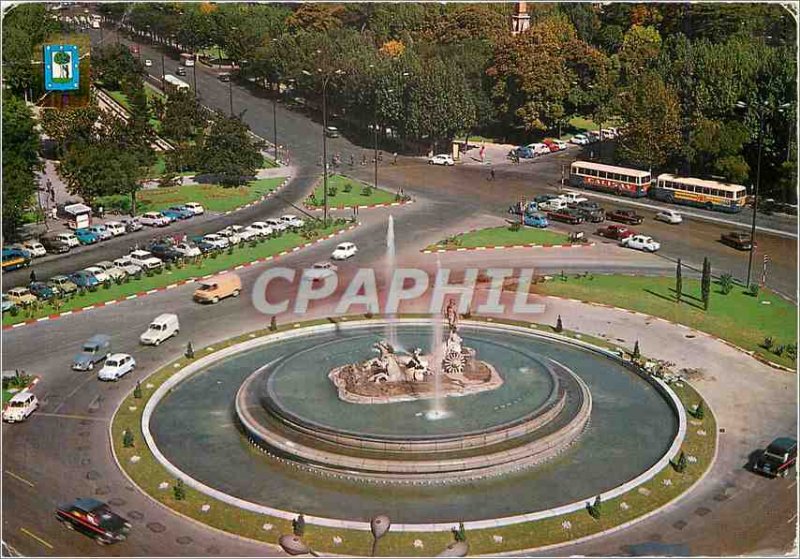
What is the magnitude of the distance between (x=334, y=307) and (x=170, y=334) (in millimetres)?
10079

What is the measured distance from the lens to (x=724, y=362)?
1866 inches

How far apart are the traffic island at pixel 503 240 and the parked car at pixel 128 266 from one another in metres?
Answer: 19.8

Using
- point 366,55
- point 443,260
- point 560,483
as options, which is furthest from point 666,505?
point 366,55

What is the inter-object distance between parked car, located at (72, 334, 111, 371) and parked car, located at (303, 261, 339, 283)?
49.6 ft

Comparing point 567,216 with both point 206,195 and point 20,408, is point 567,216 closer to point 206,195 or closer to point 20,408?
point 206,195

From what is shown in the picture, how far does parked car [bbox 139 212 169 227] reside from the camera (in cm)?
7569

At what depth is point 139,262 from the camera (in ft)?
207

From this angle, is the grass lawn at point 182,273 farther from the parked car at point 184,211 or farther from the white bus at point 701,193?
the white bus at point 701,193

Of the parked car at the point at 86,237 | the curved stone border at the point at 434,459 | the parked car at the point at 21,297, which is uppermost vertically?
the parked car at the point at 86,237

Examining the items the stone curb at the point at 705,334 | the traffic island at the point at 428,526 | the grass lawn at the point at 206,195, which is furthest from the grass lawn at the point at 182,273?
the stone curb at the point at 705,334

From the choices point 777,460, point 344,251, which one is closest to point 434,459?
point 777,460

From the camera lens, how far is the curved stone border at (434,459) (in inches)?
1391

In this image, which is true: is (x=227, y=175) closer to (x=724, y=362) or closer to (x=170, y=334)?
(x=170, y=334)

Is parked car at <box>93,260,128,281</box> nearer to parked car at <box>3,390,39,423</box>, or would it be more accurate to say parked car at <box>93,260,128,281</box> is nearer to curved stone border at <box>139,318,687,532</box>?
curved stone border at <box>139,318,687,532</box>
